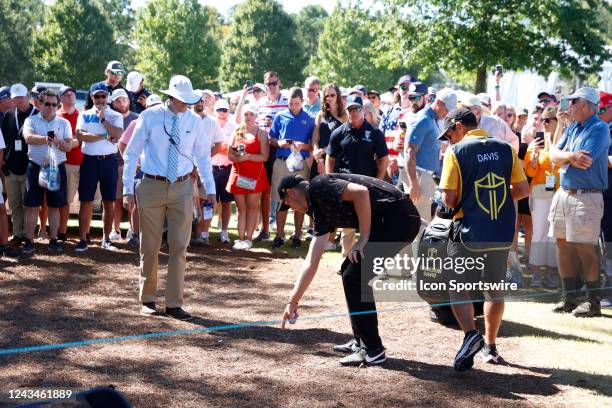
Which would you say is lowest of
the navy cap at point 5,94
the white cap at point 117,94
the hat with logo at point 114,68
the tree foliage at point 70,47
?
the navy cap at point 5,94

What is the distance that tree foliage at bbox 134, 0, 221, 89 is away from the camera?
53.0 meters

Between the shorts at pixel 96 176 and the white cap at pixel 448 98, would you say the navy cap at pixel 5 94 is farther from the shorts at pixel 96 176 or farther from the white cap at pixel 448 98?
the white cap at pixel 448 98

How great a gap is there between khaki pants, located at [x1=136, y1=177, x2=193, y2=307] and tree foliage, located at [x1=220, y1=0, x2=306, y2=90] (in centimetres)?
4686

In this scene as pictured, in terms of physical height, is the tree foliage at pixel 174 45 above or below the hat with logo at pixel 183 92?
above

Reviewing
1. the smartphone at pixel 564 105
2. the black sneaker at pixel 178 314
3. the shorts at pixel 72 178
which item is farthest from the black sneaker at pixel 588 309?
the shorts at pixel 72 178

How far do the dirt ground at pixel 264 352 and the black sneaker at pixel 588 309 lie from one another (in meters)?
0.15

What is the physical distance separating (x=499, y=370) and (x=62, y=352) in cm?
341

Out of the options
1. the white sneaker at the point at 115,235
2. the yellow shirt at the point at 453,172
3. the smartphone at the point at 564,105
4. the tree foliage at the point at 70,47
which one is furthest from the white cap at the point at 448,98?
the tree foliage at the point at 70,47

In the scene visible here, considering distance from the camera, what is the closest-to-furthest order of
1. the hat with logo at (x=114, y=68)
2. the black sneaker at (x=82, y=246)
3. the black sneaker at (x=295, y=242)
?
the black sneaker at (x=82, y=246) → the hat with logo at (x=114, y=68) → the black sneaker at (x=295, y=242)

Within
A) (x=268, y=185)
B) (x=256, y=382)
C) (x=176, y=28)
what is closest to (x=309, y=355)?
(x=256, y=382)

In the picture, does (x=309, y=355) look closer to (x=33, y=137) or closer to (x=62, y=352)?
(x=62, y=352)

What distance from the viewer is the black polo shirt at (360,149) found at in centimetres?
996

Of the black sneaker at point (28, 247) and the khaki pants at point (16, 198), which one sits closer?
the black sneaker at point (28, 247)

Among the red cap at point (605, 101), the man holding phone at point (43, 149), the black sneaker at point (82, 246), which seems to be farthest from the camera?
→ the black sneaker at point (82, 246)
